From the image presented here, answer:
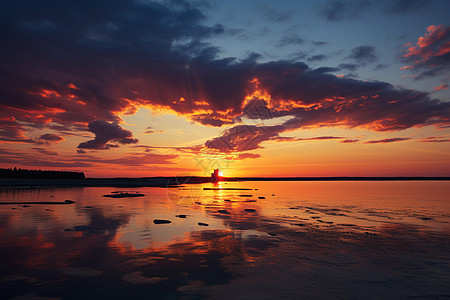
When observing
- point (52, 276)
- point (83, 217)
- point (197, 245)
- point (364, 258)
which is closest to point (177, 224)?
point (197, 245)

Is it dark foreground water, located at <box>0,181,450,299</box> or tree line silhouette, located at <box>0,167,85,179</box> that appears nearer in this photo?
dark foreground water, located at <box>0,181,450,299</box>

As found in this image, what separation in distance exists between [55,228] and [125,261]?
10.6 metres

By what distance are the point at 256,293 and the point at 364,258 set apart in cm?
684

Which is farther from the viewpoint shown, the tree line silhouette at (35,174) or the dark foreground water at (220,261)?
the tree line silhouette at (35,174)

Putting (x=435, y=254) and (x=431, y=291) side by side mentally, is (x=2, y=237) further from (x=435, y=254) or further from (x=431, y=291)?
(x=435, y=254)

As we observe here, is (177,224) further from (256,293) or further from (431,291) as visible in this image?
(431,291)

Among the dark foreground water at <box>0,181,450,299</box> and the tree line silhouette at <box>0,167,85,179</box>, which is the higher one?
the tree line silhouette at <box>0,167,85,179</box>

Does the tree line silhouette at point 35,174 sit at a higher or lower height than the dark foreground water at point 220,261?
higher

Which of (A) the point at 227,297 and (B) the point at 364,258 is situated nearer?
(A) the point at 227,297

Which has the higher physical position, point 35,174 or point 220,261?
point 35,174

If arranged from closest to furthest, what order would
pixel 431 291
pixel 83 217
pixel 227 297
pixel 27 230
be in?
pixel 227 297 → pixel 431 291 → pixel 27 230 → pixel 83 217

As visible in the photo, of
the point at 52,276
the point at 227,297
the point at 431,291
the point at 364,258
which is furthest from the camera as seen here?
the point at 364,258

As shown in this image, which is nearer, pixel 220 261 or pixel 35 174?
pixel 220 261

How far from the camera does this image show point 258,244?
15883 mm
